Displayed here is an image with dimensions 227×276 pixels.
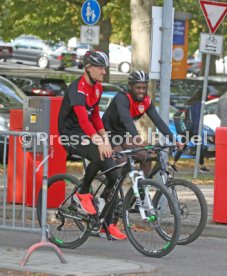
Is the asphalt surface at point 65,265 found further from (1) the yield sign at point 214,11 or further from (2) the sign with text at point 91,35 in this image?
(2) the sign with text at point 91,35

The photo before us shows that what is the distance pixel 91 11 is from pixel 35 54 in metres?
42.4

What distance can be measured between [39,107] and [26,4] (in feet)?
84.8

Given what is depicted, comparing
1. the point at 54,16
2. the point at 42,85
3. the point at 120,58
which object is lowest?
the point at 120,58

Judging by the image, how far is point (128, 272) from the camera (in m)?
8.57

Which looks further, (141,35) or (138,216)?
(141,35)

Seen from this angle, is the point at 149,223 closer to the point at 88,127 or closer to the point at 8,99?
the point at 88,127

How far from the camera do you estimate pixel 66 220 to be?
408 inches

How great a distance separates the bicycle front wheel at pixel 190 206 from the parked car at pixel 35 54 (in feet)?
169

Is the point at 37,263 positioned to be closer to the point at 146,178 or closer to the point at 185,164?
the point at 146,178

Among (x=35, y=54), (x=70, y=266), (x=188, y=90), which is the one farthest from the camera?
(x=35, y=54)

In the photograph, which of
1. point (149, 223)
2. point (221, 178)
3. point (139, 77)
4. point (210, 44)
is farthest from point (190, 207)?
point (210, 44)

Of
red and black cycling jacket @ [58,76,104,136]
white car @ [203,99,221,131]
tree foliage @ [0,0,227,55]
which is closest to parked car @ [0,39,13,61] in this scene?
tree foliage @ [0,0,227,55]

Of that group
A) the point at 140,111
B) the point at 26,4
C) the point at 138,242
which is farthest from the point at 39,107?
the point at 26,4

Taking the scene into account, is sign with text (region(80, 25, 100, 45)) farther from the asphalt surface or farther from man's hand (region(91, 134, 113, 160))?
the asphalt surface
